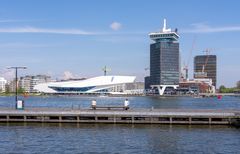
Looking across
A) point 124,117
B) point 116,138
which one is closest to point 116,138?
point 116,138

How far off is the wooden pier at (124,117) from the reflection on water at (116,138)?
6.21 ft

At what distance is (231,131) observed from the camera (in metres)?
49.8

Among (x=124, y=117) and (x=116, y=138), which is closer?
(x=116, y=138)

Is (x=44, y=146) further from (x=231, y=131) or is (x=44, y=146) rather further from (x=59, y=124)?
(x=231, y=131)

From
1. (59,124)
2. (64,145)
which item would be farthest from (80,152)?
(59,124)

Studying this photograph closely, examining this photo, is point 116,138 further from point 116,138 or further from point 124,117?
point 124,117

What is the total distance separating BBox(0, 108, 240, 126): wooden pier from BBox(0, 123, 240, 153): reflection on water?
1.89m

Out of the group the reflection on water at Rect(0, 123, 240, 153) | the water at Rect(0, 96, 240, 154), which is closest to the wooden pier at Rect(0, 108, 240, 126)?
the water at Rect(0, 96, 240, 154)

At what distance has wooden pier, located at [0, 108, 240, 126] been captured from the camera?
56.0 meters

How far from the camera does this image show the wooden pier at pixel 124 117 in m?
56.0

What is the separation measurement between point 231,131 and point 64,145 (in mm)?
20460

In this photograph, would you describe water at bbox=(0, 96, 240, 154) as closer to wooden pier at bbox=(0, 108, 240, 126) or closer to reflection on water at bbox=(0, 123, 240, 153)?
reflection on water at bbox=(0, 123, 240, 153)

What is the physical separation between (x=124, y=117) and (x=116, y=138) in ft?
42.0

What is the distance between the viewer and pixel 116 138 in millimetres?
44250
